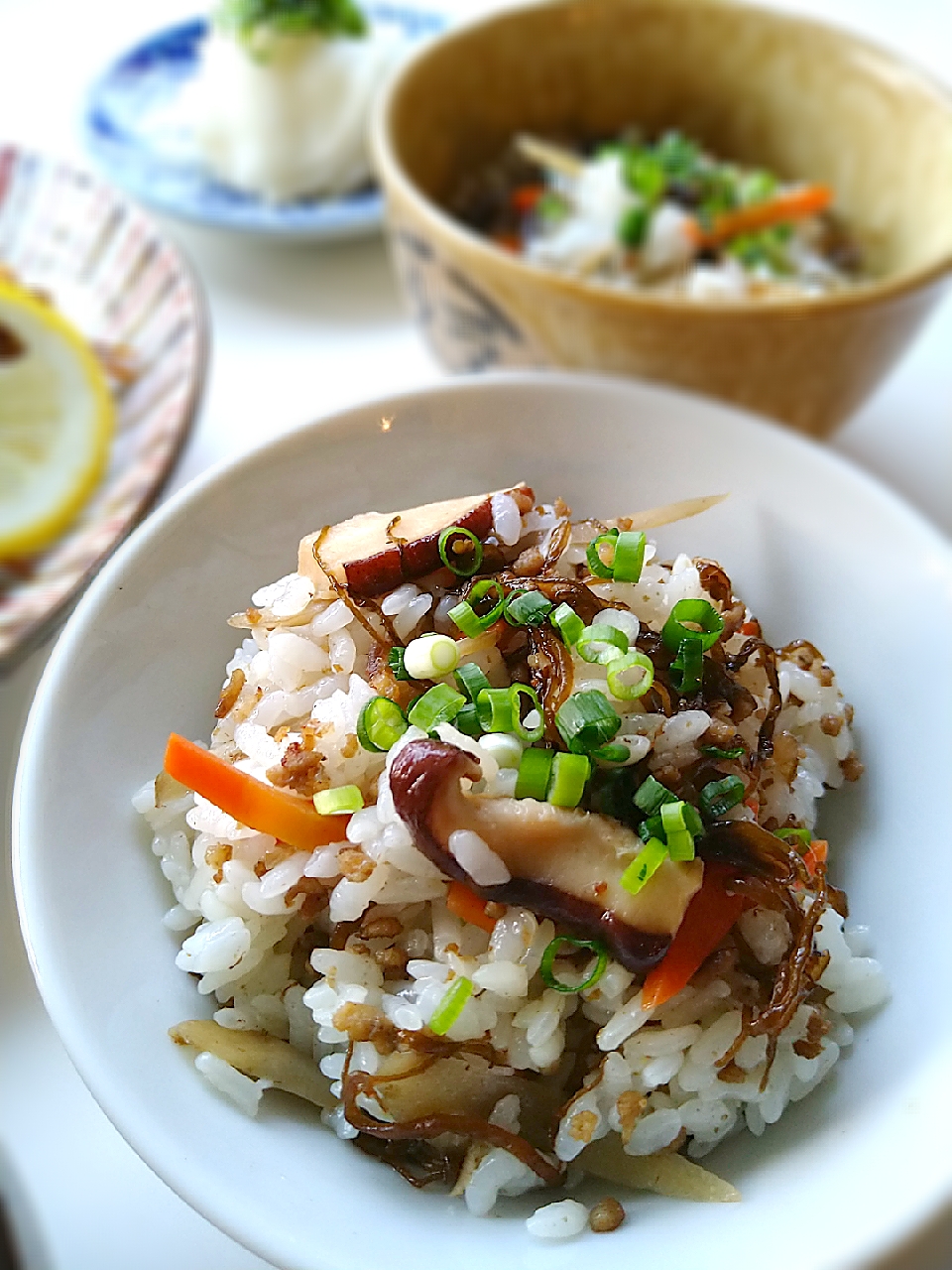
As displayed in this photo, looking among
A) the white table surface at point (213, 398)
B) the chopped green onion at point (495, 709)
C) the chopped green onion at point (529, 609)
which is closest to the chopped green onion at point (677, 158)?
the white table surface at point (213, 398)

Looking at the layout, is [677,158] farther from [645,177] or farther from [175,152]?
[175,152]

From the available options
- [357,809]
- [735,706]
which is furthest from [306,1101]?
[735,706]

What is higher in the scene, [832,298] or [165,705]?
[832,298]

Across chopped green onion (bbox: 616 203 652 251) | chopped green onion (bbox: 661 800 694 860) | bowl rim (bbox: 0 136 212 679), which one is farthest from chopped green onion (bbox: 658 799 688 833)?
chopped green onion (bbox: 616 203 652 251)

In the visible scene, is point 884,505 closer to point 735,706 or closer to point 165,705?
point 735,706

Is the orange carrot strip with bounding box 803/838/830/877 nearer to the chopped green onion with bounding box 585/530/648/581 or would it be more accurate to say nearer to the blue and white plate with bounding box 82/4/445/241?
the chopped green onion with bounding box 585/530/648/581

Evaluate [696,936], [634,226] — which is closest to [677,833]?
[696,936]

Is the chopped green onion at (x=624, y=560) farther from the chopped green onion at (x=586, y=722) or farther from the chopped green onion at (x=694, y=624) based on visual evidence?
the chopped green onion at (x=586, y=722)
